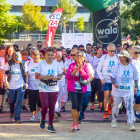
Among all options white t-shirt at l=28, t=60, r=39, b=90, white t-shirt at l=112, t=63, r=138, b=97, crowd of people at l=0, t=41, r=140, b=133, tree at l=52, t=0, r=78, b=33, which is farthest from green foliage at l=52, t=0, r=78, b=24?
white t-shirt at l=112, t=63, r=138, b=97

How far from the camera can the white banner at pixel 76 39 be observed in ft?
54.8

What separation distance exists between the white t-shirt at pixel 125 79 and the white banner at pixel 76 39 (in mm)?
10659

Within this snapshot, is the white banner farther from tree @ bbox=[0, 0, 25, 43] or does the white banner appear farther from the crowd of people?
the crowd of people

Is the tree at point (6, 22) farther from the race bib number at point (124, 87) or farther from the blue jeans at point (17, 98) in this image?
the race bib number at point (124, 87)

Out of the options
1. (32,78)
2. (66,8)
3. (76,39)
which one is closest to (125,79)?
(32,78)

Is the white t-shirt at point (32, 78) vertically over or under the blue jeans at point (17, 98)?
over

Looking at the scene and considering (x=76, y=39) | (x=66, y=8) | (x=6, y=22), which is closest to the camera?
(x=6, y=22)

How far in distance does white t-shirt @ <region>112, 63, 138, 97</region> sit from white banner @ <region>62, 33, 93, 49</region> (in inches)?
420

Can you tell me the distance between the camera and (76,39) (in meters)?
16.7

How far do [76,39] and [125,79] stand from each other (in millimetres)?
10826

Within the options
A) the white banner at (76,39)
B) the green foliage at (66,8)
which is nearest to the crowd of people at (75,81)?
the white banner at (76,39)

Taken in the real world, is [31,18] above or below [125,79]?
above

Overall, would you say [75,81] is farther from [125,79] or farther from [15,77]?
[15,77]

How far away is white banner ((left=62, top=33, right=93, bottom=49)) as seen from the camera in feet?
54.8
